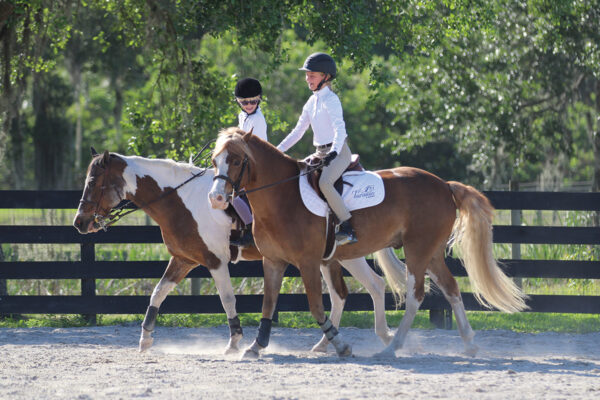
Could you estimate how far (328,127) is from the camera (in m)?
6.58

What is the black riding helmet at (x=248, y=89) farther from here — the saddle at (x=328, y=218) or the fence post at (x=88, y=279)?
the fence post at (x=88, y=279)

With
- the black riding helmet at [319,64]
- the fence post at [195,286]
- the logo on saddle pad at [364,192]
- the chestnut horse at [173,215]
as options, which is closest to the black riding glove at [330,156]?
the logo on saddle pad at [364,192]

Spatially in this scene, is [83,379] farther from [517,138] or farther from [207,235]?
[517,138]

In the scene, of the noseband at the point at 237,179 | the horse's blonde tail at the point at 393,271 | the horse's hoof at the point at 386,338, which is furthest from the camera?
the horse's blonde tail at the point at 393,271

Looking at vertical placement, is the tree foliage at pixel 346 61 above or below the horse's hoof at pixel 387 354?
above

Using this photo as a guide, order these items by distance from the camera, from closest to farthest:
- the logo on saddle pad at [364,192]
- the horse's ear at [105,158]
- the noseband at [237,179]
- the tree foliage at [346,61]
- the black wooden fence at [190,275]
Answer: the noseband at [237,179] < the logo on saddle pad at [364,192] < the horse's ear at [105,158] < the black wooden fence at [190,275] < the tree foliage at [346,61]

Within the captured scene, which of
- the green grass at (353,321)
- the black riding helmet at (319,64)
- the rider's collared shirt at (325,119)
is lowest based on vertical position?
the green grass at (353,321)

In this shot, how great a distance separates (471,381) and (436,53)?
1012 centimetres

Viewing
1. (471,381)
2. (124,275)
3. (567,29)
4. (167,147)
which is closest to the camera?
(471,381)

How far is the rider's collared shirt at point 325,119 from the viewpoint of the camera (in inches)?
249

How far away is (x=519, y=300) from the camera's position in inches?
298

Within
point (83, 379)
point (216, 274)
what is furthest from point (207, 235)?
point (83, 379)

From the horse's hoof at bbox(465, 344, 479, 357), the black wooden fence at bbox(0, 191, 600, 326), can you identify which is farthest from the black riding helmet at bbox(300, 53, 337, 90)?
the black wooden fence at bbox(0, 191, 600, 326)

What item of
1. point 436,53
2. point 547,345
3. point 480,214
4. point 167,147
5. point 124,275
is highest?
point 436,53
